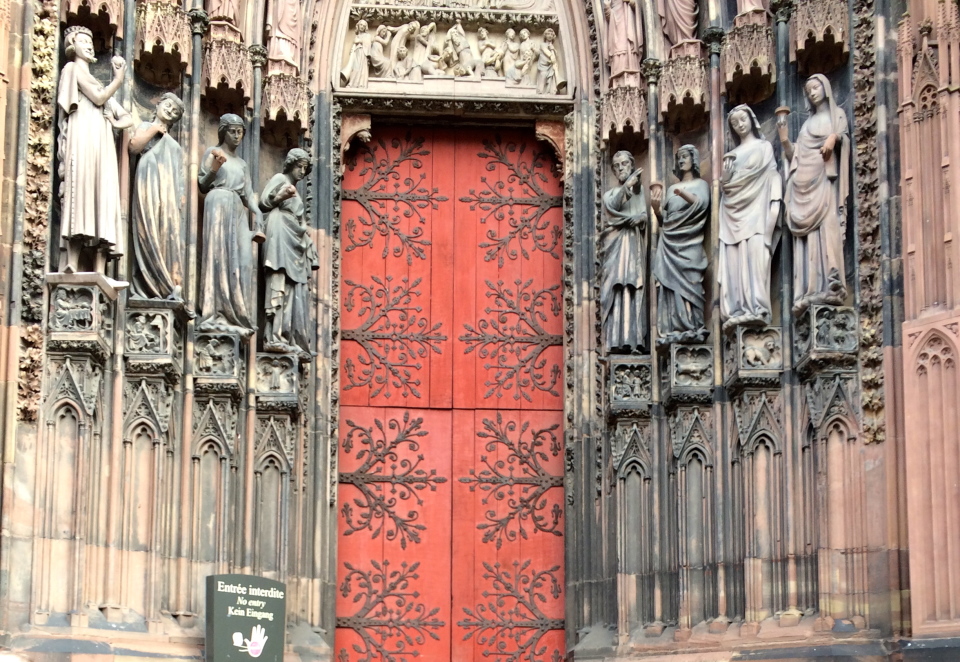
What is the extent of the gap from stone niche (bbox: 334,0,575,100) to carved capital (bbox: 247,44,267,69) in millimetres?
896

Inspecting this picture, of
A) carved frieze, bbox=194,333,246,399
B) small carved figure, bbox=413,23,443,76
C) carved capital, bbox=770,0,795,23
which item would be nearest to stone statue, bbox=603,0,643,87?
carved capital, bbox=770,0,795,23

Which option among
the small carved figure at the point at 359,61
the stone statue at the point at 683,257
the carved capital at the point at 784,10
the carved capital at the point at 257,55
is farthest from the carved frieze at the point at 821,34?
the carved capital at the point at 257,55

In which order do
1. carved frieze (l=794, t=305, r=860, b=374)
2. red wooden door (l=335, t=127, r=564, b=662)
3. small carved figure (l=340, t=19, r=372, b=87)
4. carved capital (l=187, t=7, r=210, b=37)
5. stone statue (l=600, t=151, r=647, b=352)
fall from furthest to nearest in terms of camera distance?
small carved figure (l=340, t=19, r=372, b=87) → red wooden door (l=335, t=127, r=564, b=662) → stone statue (l=600, t=151, r=647, b=352) → carved capital (l=187, t=7, r=210, b=37) → carved frieze (l=794, t=305, r=860, b=374)

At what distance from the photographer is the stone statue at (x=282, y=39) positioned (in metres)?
17.5

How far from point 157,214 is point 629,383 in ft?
13.9

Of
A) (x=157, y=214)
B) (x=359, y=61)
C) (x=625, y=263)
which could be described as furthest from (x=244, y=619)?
(x=359, y=61)

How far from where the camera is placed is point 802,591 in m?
15.7

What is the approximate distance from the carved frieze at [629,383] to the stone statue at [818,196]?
1.56 metres

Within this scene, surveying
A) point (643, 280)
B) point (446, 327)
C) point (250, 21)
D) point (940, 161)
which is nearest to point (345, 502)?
point (446, 327)

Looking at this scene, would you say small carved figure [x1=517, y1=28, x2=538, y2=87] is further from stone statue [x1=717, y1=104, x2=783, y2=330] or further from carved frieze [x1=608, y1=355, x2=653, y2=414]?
carved frieze [x1=608, y1=355, x2=653, y2=414]

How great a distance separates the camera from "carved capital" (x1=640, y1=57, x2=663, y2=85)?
691 inches

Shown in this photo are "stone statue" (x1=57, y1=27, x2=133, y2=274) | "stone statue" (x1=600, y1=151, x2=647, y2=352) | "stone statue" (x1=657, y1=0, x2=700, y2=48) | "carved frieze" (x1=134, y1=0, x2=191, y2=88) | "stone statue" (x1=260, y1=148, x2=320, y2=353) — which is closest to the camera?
"stone statue" (x1=57, y1=27, x2=133, y2=274)

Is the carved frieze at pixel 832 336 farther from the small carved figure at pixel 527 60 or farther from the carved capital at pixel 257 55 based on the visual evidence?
the carved capital at pixel 257 55

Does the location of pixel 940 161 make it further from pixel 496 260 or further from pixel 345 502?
pixel 345 502
